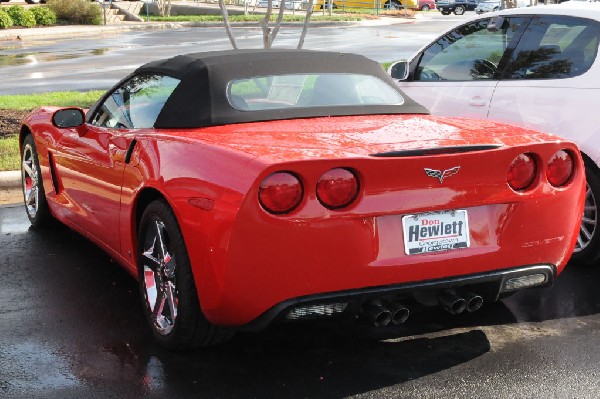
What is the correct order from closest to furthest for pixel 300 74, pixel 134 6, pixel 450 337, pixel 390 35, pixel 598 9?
pixel 450 337 < pixel 300 74 < pixel 598 9 < pixel 390 35 < pixel 134 6

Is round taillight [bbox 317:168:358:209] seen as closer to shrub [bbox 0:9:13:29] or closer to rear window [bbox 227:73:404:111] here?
rear window [bbox 227:73:404:111]

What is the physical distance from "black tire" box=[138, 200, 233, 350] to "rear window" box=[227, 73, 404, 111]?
97 centimetres

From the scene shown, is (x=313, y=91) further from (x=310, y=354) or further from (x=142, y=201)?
(x=310, y=354)

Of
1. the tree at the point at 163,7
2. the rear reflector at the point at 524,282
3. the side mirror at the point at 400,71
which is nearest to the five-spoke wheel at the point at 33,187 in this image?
the side mirror at the point at 400,71

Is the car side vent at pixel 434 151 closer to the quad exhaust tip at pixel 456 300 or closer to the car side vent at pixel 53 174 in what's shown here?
the quad exhaust tip at pixel 456 300

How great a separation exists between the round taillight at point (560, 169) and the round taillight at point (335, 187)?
1159 millimetres

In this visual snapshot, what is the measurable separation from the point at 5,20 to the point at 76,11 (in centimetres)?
451

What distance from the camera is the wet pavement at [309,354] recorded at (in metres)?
4.28

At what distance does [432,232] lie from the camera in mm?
4309

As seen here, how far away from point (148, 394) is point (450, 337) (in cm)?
162

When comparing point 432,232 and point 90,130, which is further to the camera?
point 90,130

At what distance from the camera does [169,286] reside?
468 cm

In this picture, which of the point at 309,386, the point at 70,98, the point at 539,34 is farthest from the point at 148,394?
the point at 70,98

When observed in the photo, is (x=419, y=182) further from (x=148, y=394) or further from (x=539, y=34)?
(x=539, y=34)
